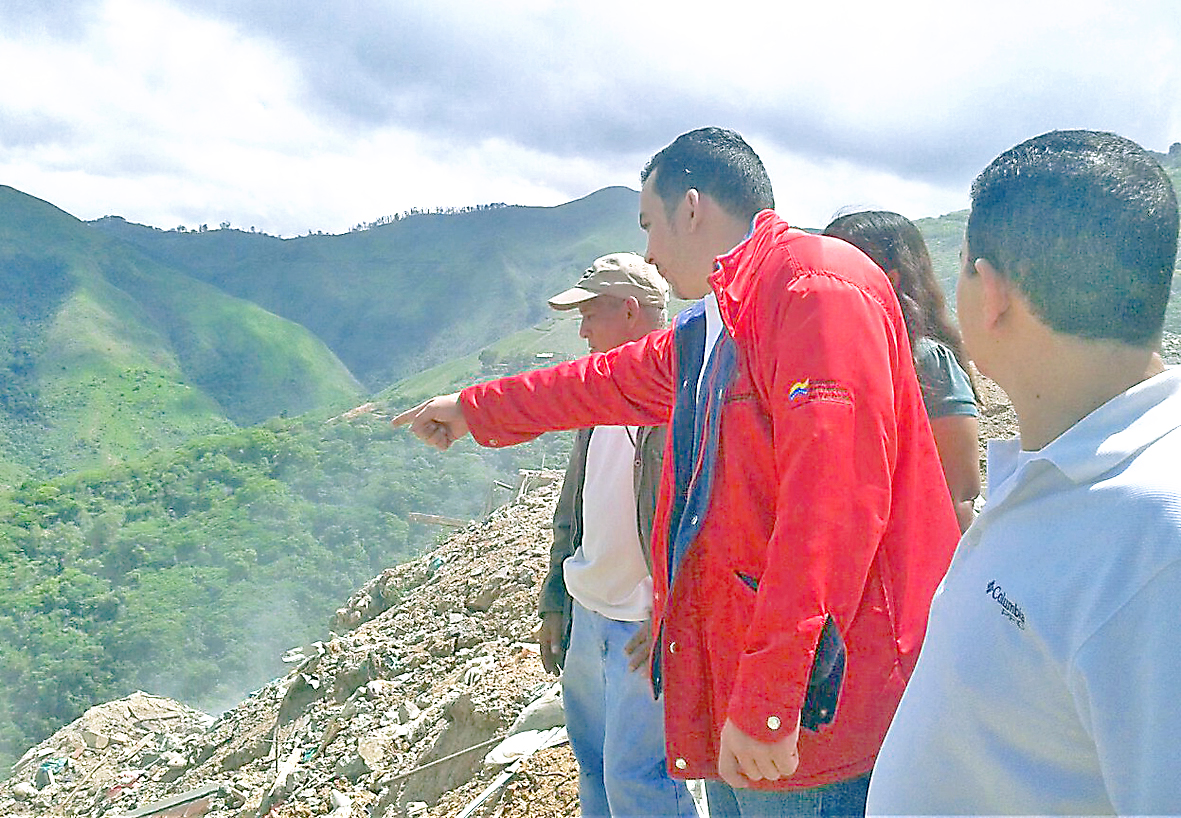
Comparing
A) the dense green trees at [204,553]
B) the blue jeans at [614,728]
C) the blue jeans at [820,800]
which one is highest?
the blue jeans at [820,800]

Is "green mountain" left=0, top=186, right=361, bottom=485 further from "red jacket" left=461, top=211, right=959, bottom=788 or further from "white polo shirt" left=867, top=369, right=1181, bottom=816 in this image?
"white polo shirt" left=867, top=369, right=1181, bottom=816

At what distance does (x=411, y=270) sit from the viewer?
115 m

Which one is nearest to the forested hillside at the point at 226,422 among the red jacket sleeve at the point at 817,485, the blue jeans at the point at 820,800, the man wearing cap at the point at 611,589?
the man wearing cap at the point at 611,589

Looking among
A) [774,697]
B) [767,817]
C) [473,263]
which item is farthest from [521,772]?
[473,263]

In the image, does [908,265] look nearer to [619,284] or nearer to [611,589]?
[619,284]

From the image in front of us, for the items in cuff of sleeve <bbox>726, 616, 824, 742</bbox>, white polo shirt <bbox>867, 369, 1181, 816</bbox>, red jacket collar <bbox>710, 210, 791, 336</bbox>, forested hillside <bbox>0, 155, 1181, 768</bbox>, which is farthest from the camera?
forested hillside <bbox>0, 155, 1181, 768</bbox>

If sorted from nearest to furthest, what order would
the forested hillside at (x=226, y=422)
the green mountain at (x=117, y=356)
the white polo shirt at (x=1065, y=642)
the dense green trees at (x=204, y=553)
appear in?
the white polo shirt at (x=1065, y=642) → the dense green trees at (x=204, y=553) → the forested hillside at (x=226, y=422) → the green mountain at (x=117, y=356)

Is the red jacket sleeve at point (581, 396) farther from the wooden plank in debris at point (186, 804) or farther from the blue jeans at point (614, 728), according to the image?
the wooden plank in debris at point (186, 804)

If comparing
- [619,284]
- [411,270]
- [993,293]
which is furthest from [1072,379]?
[411,270]

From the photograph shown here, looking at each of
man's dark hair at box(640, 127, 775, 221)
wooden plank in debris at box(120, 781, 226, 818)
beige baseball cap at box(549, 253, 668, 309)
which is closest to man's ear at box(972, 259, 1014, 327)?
man's dark hair at box(640, 127, 775, 221)

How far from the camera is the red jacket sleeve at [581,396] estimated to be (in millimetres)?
2453

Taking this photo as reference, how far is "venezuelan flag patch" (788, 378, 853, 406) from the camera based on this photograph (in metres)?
1.70

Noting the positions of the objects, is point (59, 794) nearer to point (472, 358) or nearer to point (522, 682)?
point (522, 682)

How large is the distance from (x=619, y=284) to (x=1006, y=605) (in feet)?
7.21
